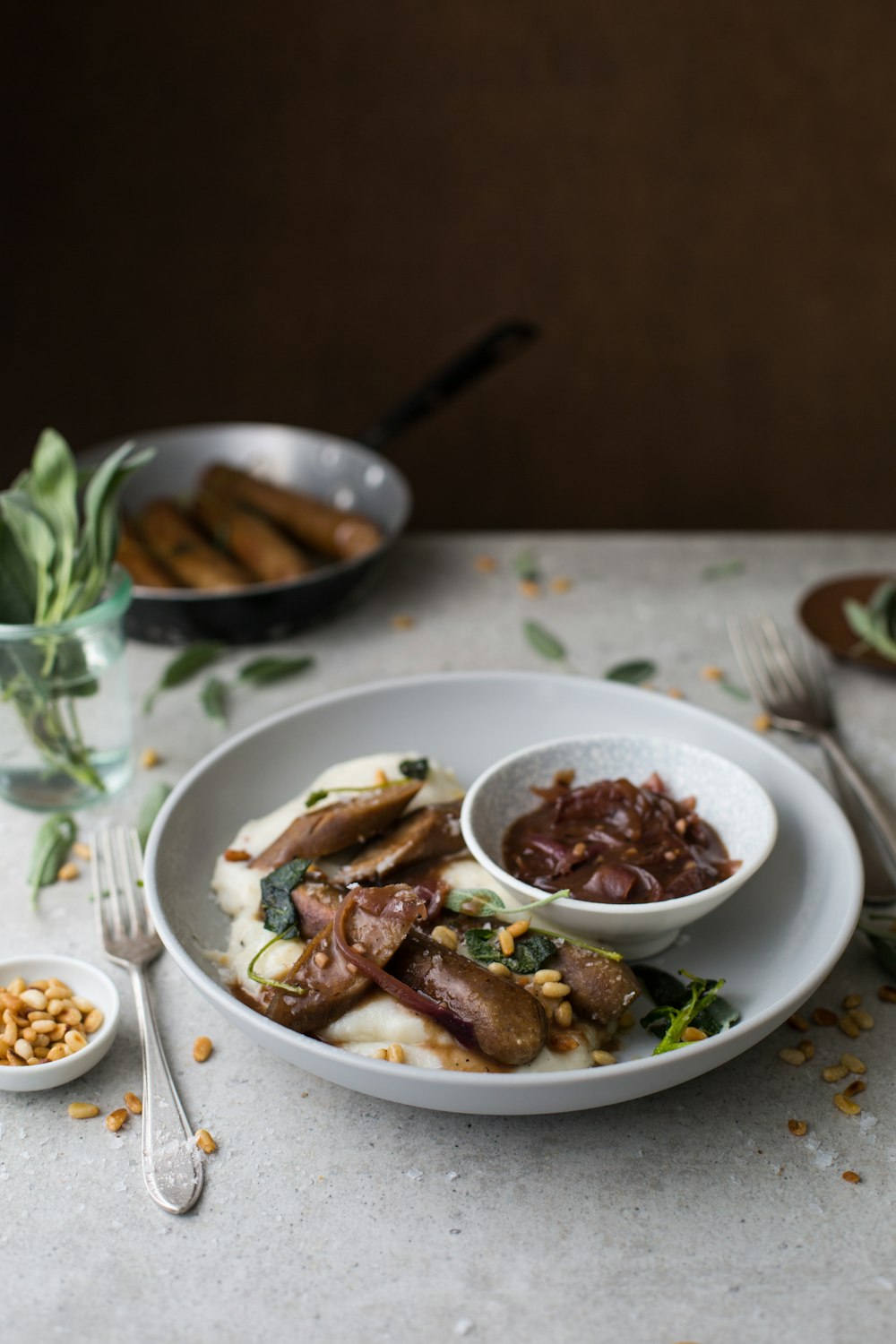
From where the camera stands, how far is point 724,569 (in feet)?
9.10

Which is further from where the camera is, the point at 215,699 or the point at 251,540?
the point at 251,540

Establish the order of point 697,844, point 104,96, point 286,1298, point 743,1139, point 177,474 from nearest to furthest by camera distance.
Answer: point 286,1298, point 743,1139, point 697,844, point 177,474, point 104,96

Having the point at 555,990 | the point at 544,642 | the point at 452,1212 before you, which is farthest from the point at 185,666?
the point at 452,1212

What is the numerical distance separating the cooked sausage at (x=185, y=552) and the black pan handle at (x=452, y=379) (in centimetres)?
49

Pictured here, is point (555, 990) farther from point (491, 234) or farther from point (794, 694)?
point (491, 234)

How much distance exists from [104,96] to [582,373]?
72.6 inches

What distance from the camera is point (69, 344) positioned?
4203 mm

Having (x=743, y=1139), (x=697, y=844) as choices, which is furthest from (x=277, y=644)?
(x=743, y=1139)

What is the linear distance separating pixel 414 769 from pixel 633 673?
2.35ft

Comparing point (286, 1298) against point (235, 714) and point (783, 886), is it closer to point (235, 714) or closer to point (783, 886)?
point (783, 886)

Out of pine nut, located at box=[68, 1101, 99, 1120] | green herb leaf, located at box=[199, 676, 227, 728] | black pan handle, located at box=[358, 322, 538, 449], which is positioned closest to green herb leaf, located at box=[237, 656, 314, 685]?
green herb leaf, located at box=[199, 676, 227, 728]

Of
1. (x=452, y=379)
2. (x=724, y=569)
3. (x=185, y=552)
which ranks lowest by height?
(x=724, y=569)

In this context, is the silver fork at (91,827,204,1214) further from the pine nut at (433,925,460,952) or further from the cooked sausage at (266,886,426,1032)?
the pine nut at (433,925,460,952)

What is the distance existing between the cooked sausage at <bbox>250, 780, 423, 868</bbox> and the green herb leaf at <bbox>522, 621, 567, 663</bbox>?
2.74 ft
